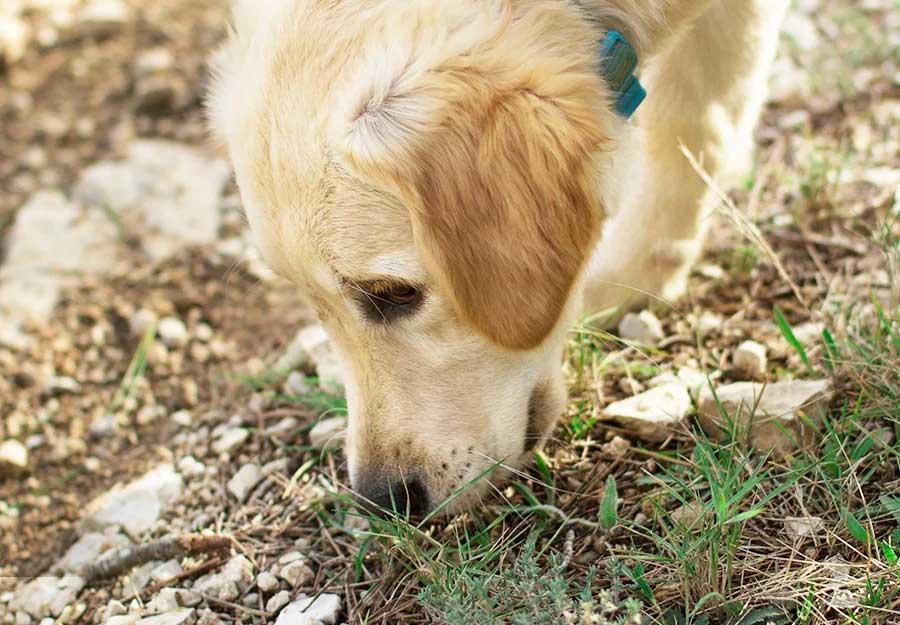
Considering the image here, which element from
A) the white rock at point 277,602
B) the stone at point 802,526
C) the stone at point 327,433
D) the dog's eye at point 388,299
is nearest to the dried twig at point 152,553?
the white rock at point 277,602

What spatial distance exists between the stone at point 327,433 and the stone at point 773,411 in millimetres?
Result: 1037

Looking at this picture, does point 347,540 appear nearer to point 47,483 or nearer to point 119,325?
point 47,483

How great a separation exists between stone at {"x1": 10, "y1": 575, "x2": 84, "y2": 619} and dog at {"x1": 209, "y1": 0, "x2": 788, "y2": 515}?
88cm

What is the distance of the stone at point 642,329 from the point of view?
301cm

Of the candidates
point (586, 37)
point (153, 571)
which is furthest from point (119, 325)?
point (586, 37)

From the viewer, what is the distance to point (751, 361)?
2.78m

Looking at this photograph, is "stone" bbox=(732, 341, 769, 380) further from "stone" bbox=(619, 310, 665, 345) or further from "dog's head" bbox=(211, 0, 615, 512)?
"dog's head" bbox=(211, 0, 615, 512)

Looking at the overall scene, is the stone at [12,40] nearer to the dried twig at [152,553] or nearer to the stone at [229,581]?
the dried twig at [152,553]

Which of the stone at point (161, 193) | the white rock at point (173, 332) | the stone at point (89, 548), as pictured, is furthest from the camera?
the stone at point (161, 193)

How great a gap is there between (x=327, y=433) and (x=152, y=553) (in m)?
0.59

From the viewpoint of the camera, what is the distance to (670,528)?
7.59ft

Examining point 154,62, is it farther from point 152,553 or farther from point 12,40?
point 152,553

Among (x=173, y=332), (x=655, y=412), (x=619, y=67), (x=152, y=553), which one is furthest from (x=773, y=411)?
(x=173, y=332)

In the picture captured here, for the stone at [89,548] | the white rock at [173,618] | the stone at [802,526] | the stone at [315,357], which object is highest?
the stone at [315,357]
